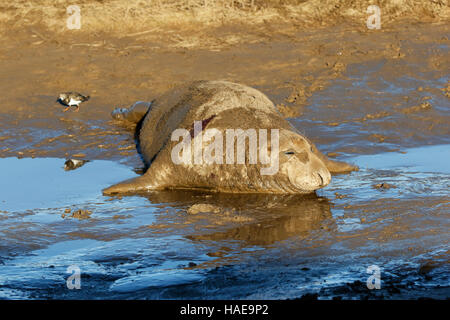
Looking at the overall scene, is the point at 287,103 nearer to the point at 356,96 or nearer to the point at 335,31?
the point at 356,96

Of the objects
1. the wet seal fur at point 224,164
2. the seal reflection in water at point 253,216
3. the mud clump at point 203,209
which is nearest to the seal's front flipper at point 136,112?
the wet seal fur at point 224,164

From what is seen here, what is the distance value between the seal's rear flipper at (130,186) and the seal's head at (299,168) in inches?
55.8

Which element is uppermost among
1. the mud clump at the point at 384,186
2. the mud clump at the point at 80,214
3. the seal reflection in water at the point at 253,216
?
the mud clump at the point at 384,186

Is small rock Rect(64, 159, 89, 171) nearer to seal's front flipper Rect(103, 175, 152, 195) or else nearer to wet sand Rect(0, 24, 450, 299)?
wet sand Rect(0, 24, 450, 299)

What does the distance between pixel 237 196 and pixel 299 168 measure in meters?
0.70

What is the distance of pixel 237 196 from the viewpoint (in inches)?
258

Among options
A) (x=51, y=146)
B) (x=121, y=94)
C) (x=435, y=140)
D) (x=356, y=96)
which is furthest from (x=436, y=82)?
(x=51, y=146)

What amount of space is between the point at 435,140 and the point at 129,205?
4.13 metres

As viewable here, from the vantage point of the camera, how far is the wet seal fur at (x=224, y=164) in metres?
6.28

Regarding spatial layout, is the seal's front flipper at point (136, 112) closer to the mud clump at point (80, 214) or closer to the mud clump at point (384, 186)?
the mud clump at point (80, 214)

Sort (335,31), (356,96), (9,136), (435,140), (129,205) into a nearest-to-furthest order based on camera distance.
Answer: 1. (129,205)
2. (435,140)
3. (9,136)
4. (356,96)
5. (335,31)

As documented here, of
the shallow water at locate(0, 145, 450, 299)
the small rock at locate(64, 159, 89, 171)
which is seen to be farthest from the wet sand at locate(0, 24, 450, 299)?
the small rock at locate(64, 159, 89, 171)

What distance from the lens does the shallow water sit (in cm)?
416

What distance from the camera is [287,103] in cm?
966
